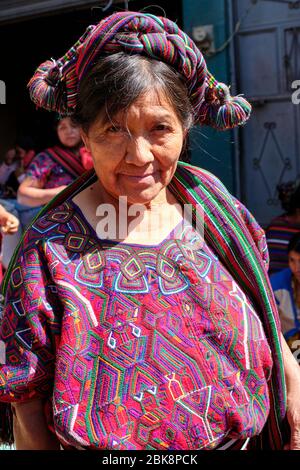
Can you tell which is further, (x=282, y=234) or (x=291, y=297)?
(x=282, y=234)

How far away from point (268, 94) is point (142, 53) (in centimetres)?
427

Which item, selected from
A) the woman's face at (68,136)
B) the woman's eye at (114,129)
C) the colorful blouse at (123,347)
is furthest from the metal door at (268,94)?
the woman's eye at (114,129)

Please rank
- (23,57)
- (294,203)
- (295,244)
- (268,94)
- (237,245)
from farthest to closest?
(23,57) < (268,94) < (294,203) < (295,244) < (237,245)

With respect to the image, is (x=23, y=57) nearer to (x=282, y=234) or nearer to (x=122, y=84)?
(x=282, y=234)

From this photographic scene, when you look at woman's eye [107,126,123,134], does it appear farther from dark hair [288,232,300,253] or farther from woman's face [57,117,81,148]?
woman's face [57,117,81,148]

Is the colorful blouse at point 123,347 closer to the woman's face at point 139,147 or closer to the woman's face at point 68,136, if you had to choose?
the woman's face at point 139,147

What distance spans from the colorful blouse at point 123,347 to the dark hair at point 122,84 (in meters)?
0.29

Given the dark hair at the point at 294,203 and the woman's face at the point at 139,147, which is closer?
the woman's face at the point at 139,147

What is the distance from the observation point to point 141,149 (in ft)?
4.75

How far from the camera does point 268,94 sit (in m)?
5.53

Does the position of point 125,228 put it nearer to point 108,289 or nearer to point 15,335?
point 108,289

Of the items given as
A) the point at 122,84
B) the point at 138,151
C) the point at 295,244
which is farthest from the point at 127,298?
the point at 295,244

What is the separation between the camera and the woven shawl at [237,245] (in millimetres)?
1676

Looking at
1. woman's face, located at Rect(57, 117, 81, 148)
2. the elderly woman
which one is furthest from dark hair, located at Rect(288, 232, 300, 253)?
the elderly woman
